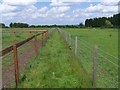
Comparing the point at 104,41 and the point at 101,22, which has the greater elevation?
the point at 101,22

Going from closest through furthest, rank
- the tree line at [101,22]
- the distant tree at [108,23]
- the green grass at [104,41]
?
1. the green grass at [104,41]
2. the distant tree at [108,23]
3. the tree line at [101,22]

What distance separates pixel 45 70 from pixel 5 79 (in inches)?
73.3

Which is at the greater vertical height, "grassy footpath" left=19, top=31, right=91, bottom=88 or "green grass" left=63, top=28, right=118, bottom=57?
"grassy footpath" left=19, top=31, right=91, bottom=88

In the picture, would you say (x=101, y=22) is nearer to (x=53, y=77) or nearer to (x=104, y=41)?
(x=104, y=41)

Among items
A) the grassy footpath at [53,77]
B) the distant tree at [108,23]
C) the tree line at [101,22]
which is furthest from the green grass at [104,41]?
the tree line at [101,22]

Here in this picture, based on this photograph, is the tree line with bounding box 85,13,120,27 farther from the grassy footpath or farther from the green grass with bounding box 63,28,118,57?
the grassy footpath

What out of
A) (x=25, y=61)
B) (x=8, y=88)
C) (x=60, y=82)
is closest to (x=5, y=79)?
(x=8, y=88)

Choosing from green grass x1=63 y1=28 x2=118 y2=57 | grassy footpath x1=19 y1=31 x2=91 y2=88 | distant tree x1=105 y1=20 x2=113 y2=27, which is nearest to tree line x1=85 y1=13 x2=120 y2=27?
distant tree x1=105 y1=20 x2=113 y2=27

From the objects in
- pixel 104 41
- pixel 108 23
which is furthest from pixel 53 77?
pixel 108 23

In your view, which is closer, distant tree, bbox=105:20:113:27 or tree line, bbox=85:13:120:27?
distant tree, bbox=105:20:113:27

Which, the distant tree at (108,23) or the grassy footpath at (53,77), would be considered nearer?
the grassy footpath at (53,77)

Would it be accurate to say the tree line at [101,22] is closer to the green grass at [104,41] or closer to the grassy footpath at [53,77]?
the green grass at [104,41]

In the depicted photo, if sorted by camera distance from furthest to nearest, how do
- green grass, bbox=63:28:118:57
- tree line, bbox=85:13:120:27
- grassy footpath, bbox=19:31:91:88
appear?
tree line, bbox=85:13:120:27 → green grass, bbox=63:28:118:57 → grassy footpath, bbox=19:31:91:88

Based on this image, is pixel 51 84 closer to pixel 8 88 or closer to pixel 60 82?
pixel 60 82
